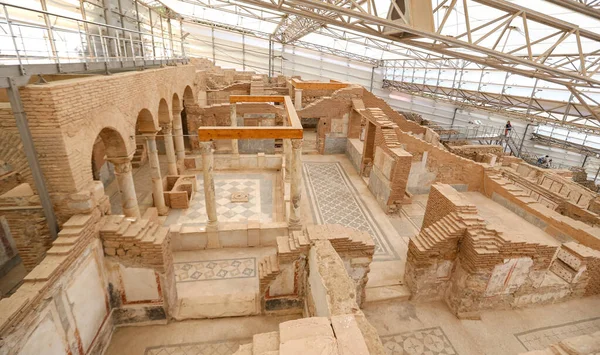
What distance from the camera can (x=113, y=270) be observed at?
16.8 feet

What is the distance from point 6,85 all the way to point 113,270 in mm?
3075

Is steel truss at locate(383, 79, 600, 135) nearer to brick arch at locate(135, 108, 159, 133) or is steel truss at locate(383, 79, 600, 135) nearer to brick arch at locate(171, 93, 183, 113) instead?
brick arch at locate(171, 93, 183, 113)

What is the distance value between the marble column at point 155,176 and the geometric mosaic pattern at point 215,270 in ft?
9.61

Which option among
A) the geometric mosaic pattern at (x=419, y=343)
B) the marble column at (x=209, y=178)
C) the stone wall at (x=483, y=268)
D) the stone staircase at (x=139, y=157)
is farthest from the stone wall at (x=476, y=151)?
the stone staircase at (x=139, y=157)

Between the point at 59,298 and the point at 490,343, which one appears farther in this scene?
the point at 490,343

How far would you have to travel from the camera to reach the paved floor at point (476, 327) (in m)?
5.25

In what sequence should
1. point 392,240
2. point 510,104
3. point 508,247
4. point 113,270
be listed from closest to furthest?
point 113,270 → point 508,247 → point 392,240 → point 510,104

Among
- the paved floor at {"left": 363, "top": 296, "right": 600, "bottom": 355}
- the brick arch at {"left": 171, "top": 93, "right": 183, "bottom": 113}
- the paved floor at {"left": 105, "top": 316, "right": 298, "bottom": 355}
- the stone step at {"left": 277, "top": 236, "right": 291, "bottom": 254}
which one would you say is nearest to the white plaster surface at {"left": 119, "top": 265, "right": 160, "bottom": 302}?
the paved floor at {"left": 105, "top": 316, "right": 298, "bottom": 355}

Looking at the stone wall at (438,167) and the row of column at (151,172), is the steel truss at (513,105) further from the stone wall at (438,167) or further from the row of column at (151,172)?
the row of column at (151,172)

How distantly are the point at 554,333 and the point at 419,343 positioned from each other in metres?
2.69

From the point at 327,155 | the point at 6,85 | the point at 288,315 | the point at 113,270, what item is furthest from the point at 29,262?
the point at 327,155

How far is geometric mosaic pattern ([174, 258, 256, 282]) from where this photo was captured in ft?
21.4

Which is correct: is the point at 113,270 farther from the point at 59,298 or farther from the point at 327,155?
the point at 327,155

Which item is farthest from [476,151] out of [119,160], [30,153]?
[30,153]
